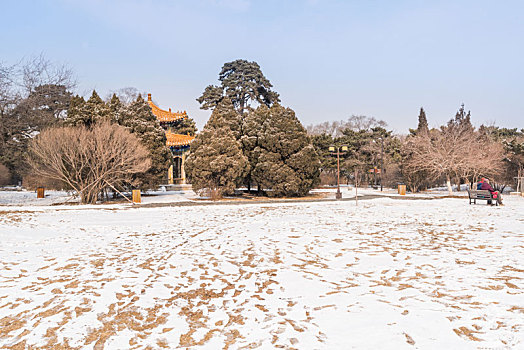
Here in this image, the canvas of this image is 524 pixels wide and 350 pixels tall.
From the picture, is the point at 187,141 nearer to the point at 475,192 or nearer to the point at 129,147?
the point at 129,147

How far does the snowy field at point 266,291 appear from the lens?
9.41 feet

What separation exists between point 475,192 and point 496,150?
13.8m

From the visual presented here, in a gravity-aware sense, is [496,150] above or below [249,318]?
above

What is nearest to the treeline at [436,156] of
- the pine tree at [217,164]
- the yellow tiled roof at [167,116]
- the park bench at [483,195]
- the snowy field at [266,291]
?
the park bench at [483,195]

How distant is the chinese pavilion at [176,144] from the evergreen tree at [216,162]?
13.6 metres

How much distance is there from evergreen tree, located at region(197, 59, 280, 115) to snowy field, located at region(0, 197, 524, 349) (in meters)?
36.5

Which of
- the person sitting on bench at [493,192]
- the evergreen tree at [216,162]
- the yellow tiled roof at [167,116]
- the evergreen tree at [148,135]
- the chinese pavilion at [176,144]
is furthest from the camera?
Answer: the yellow tiled roof at [167,116]

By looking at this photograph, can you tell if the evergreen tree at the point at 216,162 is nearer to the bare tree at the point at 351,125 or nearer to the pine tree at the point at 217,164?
the pine tree at the point at 217,164

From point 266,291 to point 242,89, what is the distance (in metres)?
40.8

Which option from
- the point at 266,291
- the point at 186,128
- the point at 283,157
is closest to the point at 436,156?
the point at 283,157

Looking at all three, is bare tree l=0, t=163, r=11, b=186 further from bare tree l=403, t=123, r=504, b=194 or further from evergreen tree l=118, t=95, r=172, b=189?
bare tree l=403, t=123, r=504, b=194

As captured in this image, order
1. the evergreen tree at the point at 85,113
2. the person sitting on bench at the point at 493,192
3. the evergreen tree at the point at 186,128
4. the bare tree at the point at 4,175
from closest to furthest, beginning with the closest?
the person sitting on bench at the point at 493,192 → the evergreen tree at the point at 85,113 → the bare tree at the point at 4,175 → the evergreen tree at the point at 186,128

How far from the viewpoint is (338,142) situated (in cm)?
4425

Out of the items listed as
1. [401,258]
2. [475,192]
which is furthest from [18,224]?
[475,192]
